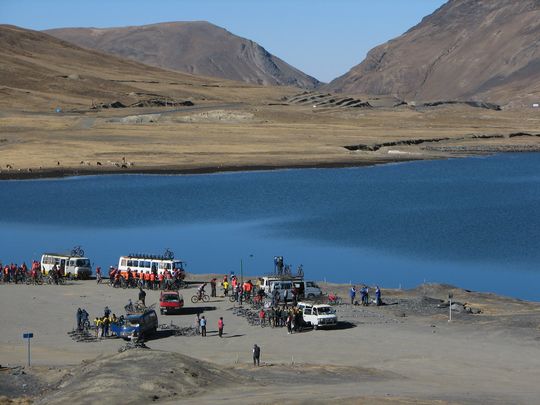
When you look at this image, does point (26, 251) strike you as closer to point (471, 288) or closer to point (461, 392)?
point (471, 288)

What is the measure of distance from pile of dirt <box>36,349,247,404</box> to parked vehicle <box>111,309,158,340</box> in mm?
7705

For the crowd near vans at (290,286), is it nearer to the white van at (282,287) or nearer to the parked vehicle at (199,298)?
the white van at (282,287)

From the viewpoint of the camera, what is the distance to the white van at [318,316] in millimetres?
48438

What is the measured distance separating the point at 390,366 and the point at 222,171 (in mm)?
95056

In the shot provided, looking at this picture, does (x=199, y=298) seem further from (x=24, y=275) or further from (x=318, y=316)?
(x=24, y=275)

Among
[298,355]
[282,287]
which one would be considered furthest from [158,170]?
[298,355]

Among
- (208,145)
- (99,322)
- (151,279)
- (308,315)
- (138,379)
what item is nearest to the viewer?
(138,379)

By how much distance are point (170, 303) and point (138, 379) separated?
17.8m

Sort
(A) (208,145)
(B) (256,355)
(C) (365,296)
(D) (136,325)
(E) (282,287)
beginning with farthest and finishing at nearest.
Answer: (A) (208,145), (E) (282,287), (C) (365,296), (D) (136,325), (B) (256,355)

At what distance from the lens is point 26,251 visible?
7806 centimetres

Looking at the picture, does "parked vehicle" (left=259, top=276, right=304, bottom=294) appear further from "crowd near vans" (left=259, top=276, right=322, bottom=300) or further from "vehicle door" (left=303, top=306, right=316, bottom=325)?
"vehicle door" (left=303, top=306, right=316, bottom=325)

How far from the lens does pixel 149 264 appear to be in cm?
6147

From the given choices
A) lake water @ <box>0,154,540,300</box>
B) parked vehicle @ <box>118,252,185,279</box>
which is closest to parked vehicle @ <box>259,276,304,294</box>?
parked vehicle @ <box>118,252,185,279</box>

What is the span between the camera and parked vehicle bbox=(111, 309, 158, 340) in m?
46.0
